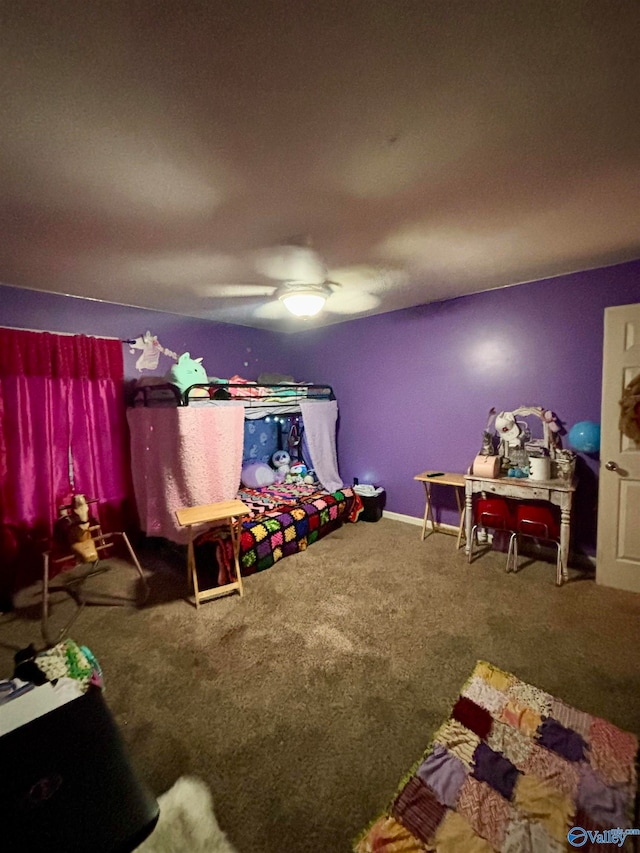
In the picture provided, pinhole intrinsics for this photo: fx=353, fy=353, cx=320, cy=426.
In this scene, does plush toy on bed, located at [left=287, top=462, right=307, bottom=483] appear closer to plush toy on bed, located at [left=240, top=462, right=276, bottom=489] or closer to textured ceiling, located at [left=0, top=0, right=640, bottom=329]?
plush toy on bed, located at [left=240, top=462, right=276, bottom=489]

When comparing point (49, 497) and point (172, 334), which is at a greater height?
point (172, 334)

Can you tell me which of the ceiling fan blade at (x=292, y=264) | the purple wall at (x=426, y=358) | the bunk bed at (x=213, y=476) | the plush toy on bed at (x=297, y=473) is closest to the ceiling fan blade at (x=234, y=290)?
the ceiling fan blade at (x=292, y=264)

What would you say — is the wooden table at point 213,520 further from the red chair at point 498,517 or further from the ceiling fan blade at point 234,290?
the red chair at point 498,517

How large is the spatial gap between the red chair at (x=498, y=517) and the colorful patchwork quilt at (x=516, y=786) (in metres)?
1.42

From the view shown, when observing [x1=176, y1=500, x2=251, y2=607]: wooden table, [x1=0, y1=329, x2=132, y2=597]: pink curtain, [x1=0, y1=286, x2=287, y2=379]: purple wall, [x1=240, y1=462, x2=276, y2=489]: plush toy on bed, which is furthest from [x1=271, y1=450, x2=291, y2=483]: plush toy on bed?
[x1=0, y1=329, x2=132, y2=597]: pink curtain

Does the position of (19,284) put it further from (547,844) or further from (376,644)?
(547,844)

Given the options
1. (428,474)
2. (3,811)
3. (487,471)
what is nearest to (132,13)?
(3,811)

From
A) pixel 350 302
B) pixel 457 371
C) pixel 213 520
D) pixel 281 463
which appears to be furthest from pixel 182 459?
pixel 457 371

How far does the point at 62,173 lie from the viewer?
1.48 meters

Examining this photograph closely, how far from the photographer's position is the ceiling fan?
2382 millimetres

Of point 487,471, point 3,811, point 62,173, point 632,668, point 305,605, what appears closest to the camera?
point 3,811

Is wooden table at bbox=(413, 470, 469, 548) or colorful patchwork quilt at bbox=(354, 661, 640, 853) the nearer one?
colorful patchwork quilt at bbox=(354, 661, 640, 853)

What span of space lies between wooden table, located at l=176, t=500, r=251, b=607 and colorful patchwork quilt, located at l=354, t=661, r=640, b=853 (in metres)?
1.63

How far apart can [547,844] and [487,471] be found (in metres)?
2.27
